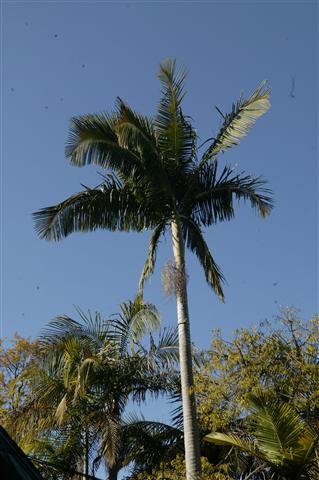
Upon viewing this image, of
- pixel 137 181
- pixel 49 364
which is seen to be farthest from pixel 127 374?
pixel 137 181

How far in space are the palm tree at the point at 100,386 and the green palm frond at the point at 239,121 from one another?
12.2ft

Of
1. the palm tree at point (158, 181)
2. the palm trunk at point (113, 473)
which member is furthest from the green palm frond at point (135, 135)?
the palm trunk at point (113, 473)

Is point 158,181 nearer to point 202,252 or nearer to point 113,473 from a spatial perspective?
point 202,252

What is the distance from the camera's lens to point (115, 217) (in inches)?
537

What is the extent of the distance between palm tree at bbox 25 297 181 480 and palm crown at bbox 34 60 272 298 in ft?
6.15

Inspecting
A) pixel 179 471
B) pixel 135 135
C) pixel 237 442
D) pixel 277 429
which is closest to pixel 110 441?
pixel 179 471

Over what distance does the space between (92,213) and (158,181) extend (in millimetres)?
1536

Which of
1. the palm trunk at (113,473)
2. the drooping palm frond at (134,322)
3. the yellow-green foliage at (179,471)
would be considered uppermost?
Answer: the drooping palm frond at (134,322)

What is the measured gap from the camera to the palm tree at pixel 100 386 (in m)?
13.5

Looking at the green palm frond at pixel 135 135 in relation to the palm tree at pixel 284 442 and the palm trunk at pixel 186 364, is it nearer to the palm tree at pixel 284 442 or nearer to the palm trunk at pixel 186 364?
the palm trunk at pixel 186 364

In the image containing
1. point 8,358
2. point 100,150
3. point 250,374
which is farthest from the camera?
point 8,358

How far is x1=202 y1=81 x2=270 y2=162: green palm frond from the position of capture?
13.2 meters

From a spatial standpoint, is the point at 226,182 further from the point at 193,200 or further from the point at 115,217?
the point at 115,217

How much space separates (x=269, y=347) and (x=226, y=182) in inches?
145
